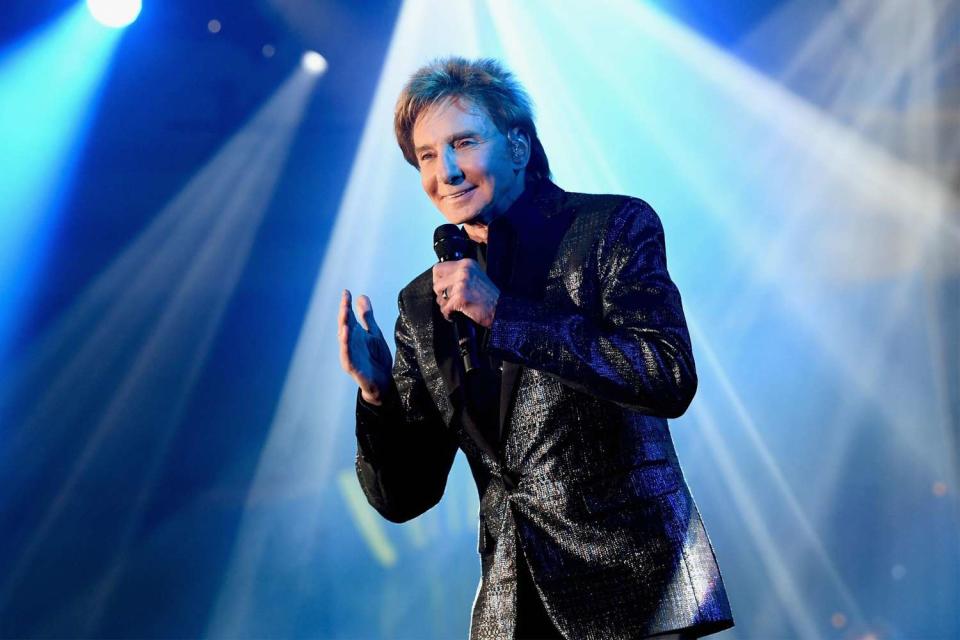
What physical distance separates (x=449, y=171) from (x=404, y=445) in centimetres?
60

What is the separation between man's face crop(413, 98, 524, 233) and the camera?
1.73m

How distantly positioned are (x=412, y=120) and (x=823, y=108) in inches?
141

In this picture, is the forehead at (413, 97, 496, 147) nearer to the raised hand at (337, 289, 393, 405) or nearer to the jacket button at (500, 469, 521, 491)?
the raised hand at (337, 289, 393, 405)

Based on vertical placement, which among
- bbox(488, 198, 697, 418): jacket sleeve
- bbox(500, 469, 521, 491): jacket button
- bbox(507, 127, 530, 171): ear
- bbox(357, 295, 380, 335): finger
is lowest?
bbox(500, 469, 521, 491): jacket button

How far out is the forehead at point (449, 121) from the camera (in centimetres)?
177

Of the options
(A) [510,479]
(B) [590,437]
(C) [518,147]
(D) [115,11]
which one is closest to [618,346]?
(B) [590,437]

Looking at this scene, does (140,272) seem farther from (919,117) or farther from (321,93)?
(919,117)

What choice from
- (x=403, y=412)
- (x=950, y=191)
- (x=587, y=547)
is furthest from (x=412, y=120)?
(x=950, y=191)

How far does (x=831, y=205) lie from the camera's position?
4.64 meters

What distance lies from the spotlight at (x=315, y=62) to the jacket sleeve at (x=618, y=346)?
13.4 feet

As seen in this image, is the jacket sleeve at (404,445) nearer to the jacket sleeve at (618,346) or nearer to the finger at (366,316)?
the finger at (366,316)

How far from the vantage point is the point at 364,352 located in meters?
1.69

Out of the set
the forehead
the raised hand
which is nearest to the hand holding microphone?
the raised hand

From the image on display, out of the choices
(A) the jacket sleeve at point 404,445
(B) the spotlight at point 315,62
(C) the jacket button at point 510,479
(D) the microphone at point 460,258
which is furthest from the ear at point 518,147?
(B) the spotlight at point 315,62
